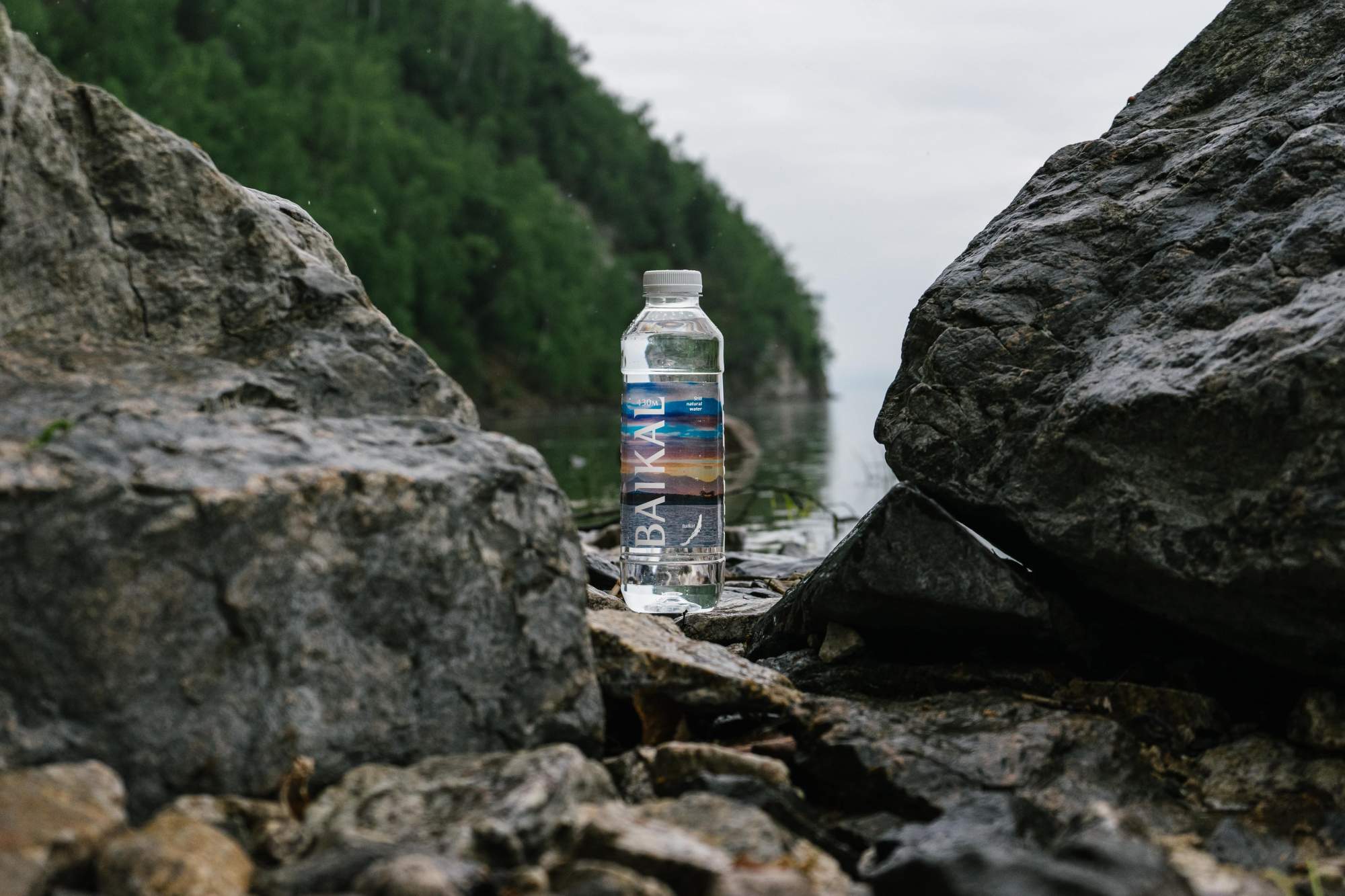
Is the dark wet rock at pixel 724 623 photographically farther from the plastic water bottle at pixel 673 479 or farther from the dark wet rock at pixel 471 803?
the dark wet rock at pixel 471 803

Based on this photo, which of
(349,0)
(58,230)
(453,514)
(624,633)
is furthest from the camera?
(349,0)

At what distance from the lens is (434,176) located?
70062mm

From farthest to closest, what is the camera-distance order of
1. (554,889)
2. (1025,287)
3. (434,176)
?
(434,176)
(1025,287)
(554,889)

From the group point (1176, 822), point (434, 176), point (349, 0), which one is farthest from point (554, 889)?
point (349, 0)

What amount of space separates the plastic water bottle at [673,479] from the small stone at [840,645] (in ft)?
2.90

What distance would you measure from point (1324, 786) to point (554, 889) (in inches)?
79.0

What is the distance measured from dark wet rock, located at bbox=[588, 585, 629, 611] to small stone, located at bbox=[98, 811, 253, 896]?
257 centimetres

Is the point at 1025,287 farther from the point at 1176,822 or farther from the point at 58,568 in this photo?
the point at 58,568

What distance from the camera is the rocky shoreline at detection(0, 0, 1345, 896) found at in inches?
93.0

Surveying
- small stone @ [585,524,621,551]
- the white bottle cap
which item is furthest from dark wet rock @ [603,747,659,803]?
small stone @ [585,524,621,551]

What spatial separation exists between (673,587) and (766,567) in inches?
73.3

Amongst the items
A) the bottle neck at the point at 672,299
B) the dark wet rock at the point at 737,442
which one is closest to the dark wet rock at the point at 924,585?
the bottle neck at the point at 672,299

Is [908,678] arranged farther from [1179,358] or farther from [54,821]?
[54,821]

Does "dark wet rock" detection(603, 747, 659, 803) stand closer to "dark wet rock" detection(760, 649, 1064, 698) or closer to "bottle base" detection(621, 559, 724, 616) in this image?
"dark wet rock" detection(760, 649, 1064, 698)
